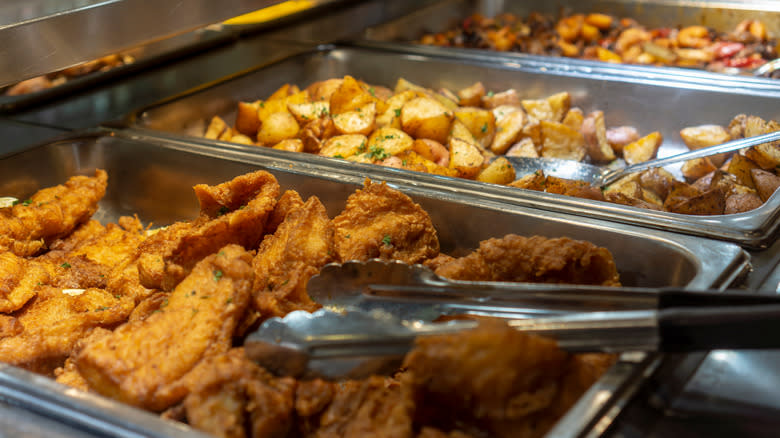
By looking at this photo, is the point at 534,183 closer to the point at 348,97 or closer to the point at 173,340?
the point at 348,97

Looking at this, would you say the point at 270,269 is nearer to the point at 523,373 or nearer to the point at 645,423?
the point at 523,373

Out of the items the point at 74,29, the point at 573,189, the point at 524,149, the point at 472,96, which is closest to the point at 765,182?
the point at 573,189

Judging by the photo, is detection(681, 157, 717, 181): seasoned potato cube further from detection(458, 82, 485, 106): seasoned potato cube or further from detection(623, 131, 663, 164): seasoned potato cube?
detection(458, 82, 485, 106): seasoned potato cube

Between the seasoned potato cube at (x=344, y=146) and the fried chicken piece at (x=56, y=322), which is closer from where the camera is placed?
the fried chicken piece at (x=56, y=322)

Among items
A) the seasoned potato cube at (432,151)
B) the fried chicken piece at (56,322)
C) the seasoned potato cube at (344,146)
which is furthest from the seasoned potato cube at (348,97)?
the fried chicken piece at (56,322)

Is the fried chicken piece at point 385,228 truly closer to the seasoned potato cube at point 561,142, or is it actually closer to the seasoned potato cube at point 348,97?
the seasoned potato cube at point 348,97

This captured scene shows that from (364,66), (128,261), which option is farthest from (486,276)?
(364,66)
